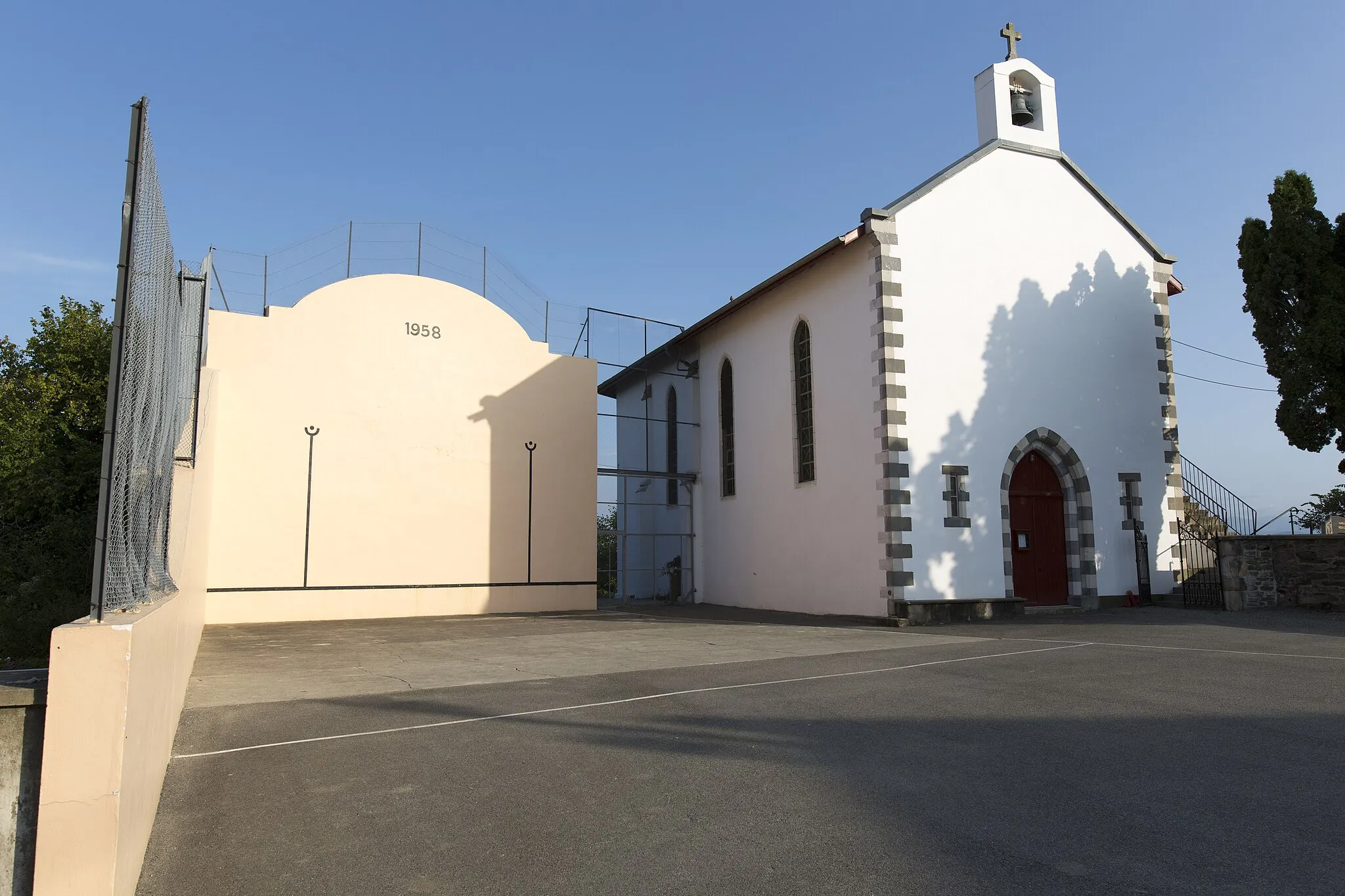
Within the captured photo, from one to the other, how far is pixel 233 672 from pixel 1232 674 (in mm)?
9399

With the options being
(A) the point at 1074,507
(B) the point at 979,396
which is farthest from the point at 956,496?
(A) the point at 1074,507

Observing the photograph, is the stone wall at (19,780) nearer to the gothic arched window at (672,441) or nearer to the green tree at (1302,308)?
the green tree at (1302,308)

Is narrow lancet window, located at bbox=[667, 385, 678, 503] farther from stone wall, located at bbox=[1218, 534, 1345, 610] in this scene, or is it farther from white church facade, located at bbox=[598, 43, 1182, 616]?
stone wall, located at bbox=[1218, 534, 1345, 610]

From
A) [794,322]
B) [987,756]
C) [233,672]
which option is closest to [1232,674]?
[987,756]

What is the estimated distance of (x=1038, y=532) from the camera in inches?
606

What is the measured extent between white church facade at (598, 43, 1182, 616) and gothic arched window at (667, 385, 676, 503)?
438 centimetres

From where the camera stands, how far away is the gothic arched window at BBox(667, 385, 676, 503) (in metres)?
22.3

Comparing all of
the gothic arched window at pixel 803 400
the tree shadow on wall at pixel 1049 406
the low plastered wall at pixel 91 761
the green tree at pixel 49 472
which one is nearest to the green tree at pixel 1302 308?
the tree shadow on wall at pixel 1049 406

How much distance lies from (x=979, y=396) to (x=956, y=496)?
181cm

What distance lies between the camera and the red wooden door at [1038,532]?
1518 centimetres

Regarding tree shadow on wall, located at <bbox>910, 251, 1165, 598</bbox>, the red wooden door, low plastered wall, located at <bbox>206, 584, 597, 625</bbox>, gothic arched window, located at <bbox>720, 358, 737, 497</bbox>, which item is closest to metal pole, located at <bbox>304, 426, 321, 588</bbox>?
low plastered wall, located at <bbox>206, 584, 597, 625</bbox>

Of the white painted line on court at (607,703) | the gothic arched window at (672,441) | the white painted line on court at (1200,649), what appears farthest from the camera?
the gothic arched window at (672,441)

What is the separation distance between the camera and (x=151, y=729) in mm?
3877

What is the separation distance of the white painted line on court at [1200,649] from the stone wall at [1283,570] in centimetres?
502
